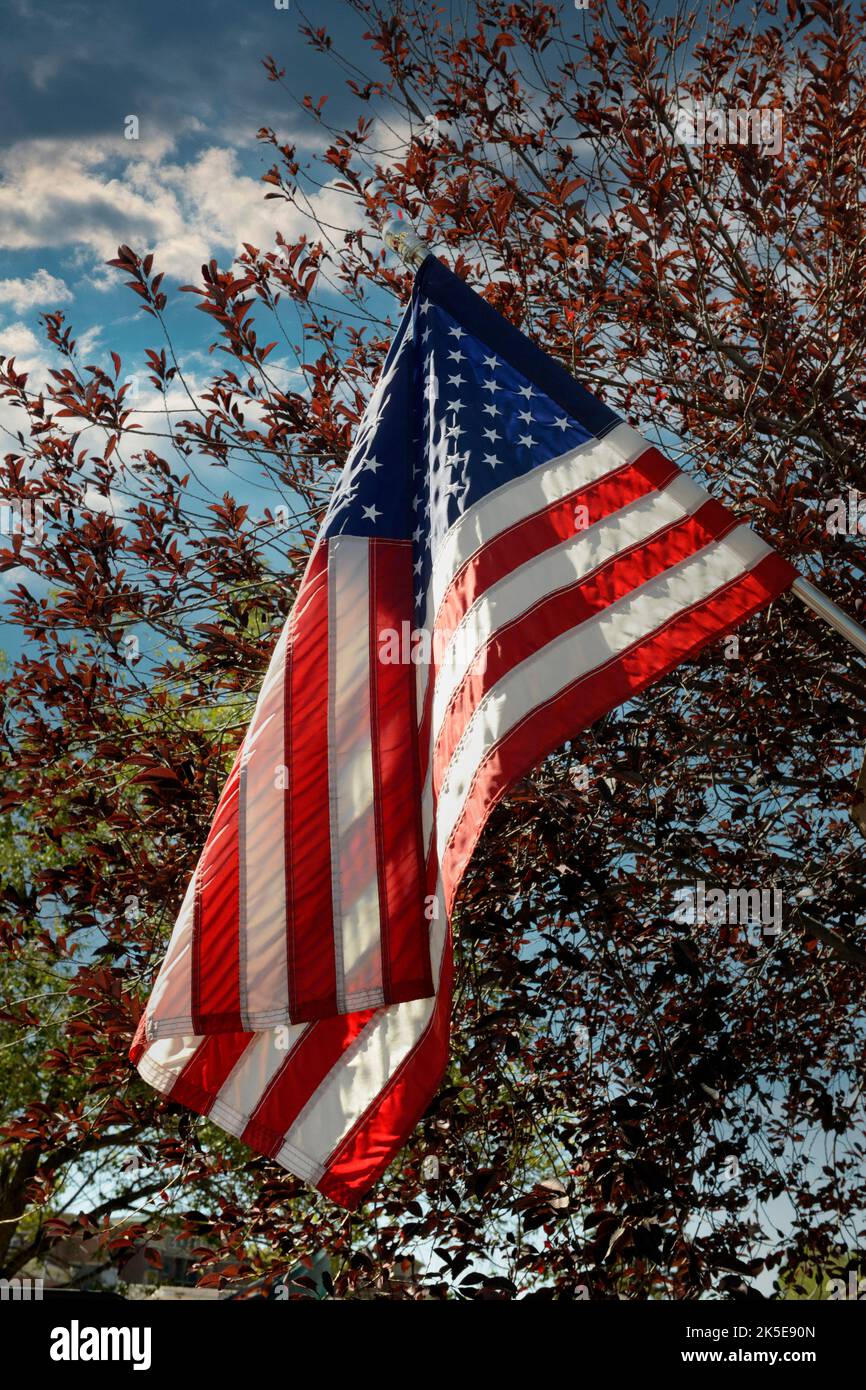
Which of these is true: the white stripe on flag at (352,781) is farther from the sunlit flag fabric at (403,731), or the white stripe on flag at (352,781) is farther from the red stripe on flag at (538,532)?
the red stripe on flag at (538,532)

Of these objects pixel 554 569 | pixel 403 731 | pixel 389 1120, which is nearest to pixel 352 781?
pixel 403 731

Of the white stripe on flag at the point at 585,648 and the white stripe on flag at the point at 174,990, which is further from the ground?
the white stripe on flag at the point at 585,648

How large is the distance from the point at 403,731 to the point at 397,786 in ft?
0.77

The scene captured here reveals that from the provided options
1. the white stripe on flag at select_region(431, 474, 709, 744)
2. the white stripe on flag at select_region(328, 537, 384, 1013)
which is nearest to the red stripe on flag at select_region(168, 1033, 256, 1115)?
the white stripe on flag at select_region(328, 537, 384, 1013)

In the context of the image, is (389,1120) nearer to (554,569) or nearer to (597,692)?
(597,692)

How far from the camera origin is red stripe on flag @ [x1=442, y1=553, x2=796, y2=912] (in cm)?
370

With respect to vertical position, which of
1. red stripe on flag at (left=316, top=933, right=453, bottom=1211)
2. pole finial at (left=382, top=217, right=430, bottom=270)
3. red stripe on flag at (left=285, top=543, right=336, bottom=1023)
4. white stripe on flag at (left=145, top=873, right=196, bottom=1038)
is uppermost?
pole finial at (left=382, top=217, right=430, bottom=270)

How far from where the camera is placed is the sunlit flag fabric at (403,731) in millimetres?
3938

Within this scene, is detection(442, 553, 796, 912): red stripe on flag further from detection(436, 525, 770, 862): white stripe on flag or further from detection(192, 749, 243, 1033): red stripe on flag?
detection(192, 749, 243, 1033): red stripe on flag

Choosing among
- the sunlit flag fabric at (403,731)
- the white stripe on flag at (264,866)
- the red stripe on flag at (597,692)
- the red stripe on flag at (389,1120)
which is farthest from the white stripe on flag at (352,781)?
the red stripe on flag at (597,692)

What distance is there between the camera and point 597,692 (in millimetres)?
3922

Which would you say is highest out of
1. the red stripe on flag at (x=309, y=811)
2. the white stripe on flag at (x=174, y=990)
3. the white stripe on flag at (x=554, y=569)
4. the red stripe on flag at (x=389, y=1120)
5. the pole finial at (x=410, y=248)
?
the pole finial at (x=410, y=248)

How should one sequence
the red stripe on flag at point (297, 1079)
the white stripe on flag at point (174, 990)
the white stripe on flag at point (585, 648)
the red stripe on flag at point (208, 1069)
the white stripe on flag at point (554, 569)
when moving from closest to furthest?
1. the white stripe on flag at point (585, 648)
2. the white stripe on flag at point (174, 990)
3. the white stripe on flag at point (554, 569)
4. the red stripe on flag at point (297, 1079)
5. the red stripe on flag at point (208, 1069)

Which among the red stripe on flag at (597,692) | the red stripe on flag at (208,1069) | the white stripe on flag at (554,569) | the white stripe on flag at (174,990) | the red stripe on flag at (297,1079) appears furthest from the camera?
the red stripe on flag at (208,1069)
